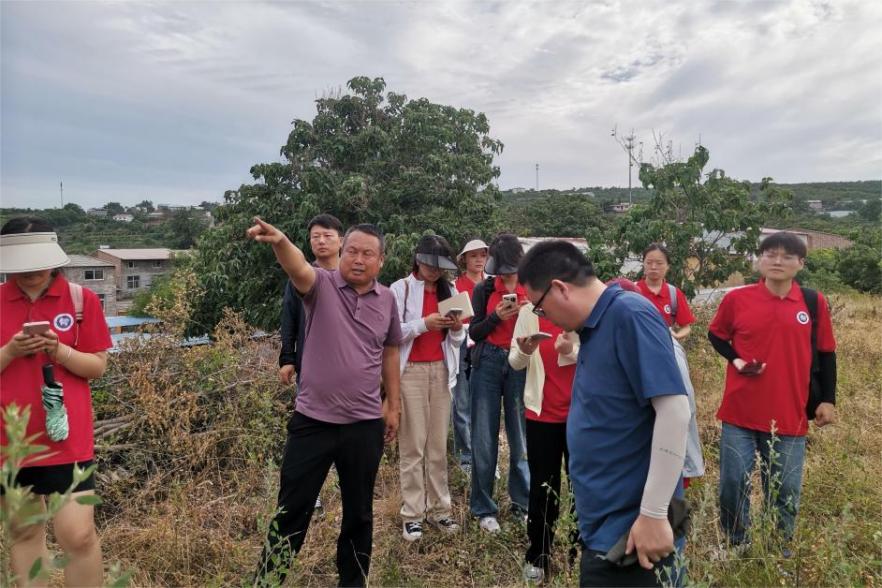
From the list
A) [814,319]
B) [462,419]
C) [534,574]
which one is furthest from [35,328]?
[814,319]

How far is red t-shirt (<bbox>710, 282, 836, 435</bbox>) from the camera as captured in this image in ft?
8.81

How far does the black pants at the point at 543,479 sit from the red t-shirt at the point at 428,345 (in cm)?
73

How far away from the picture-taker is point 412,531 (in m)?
3.14

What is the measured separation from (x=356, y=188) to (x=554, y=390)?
5.06 m

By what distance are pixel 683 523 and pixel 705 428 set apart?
363cm

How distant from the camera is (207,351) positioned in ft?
14.5

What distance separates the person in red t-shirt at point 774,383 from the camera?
2.69m

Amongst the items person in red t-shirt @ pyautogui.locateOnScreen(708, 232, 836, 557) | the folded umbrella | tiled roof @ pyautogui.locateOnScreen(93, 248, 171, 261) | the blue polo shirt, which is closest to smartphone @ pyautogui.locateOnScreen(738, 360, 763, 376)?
person in red t-shirt @ pyautogui.locateOnScreen(708, 232, 836, 557)

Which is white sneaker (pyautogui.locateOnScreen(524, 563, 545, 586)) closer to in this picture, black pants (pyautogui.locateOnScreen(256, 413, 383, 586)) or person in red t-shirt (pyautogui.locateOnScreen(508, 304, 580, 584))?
person in red t-shirt (pyautogui.locateOnScreen(508, 304, 580, 584))

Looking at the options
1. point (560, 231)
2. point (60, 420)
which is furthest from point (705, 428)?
point (560, 231)

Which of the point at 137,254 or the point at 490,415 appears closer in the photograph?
the point at 490,415

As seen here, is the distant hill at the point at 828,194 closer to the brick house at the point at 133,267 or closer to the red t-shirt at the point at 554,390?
the brick house at the point at 133,267

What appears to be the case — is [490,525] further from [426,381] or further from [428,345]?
[428,345]

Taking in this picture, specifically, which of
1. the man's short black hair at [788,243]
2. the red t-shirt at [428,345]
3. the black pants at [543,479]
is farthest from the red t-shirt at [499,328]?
the man's short black hair at [788,243]
